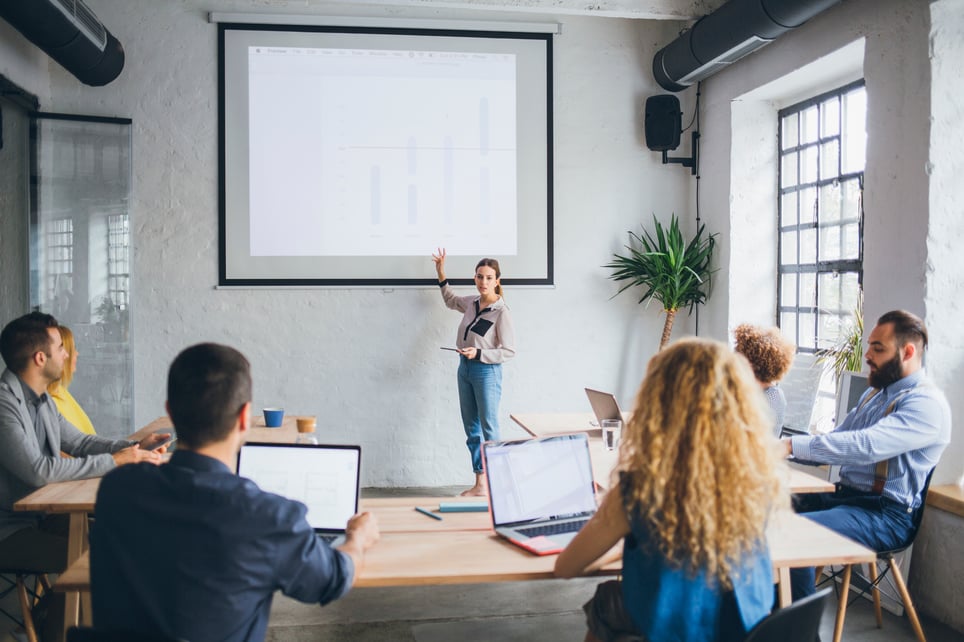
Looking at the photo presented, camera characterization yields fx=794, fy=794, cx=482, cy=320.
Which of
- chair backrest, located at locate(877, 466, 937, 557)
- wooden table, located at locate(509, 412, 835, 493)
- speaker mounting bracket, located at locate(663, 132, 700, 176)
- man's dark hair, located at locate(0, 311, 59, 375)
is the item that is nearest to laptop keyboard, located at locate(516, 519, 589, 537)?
wooden table, located at locate(509, 412, 835, 493)

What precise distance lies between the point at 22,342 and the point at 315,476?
1.45 m

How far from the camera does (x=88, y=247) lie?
17.8ft

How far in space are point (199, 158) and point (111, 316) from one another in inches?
49.8

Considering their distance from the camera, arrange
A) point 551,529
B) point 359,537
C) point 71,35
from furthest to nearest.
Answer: point 71,35 < point 551,529 < point 359,537

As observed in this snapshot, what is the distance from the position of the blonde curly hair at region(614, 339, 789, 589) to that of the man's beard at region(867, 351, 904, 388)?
62.4 inches

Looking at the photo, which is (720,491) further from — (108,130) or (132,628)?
(108,130)

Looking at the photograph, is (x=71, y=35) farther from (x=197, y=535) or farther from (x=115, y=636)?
(x=115, y=636)

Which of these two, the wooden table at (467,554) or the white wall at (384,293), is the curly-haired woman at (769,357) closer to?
the wooden table at (467,554)

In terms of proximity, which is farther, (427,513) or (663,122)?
(663,122)

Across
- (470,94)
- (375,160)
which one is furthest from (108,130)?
(470,94)

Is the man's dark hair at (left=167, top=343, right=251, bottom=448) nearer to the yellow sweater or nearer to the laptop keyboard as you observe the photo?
the laptop keyboard

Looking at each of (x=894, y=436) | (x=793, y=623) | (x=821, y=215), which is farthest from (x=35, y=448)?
(x=821, y=215)

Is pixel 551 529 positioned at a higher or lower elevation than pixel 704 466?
lower

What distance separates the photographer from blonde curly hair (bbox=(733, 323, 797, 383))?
3.36m
